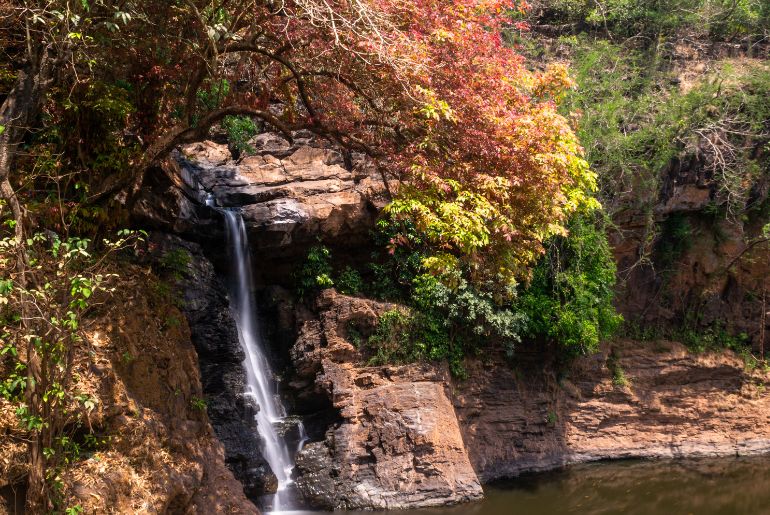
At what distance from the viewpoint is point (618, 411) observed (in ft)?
51.8

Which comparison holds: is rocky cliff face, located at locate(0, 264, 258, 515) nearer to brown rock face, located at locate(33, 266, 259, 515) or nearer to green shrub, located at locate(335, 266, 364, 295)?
brown rock face, located at locate(33, 266, 259, 515)

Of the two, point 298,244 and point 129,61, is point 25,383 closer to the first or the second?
Result: point 129,61

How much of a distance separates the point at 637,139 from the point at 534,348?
6.44 metres

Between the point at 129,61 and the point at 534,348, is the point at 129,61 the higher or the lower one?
the higher one

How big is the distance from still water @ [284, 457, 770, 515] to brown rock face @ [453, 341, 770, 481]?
1.31ft

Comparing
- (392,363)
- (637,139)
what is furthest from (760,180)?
(392,363)

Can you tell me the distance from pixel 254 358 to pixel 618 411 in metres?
Result: 8.50

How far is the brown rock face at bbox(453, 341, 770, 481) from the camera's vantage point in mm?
13854

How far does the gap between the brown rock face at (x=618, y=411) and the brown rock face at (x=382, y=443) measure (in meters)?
1.30

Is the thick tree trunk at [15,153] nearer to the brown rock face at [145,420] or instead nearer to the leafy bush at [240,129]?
the brown rock face at [145,420]

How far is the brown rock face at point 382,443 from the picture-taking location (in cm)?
1152

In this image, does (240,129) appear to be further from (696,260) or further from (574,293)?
(696,260)

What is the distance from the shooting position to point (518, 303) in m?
14.4

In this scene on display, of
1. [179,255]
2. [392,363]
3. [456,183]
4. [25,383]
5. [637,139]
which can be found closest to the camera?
[25,383]
